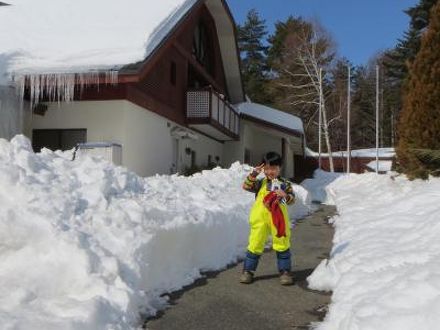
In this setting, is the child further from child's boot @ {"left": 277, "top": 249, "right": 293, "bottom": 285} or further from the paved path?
the paved path

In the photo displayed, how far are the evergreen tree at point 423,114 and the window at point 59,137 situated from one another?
806cm

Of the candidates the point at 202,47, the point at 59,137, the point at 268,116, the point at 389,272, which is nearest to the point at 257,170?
the point at 389,272

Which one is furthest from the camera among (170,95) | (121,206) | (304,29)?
(304,29)

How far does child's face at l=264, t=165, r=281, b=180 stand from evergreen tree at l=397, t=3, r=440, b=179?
204 inches

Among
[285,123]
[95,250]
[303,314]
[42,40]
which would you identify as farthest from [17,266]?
[285,123]

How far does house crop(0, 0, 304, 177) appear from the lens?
1338cm

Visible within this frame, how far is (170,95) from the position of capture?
60.1ft

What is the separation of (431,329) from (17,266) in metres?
3.41

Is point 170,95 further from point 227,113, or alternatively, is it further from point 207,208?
point 207,208

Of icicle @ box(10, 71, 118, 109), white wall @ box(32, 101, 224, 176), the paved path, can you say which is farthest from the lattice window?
the paved path

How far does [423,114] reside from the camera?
1103 cm

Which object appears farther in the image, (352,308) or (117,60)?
(117,60)

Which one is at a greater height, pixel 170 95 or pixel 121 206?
pixel 170 95

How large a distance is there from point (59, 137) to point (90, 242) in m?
10.3
